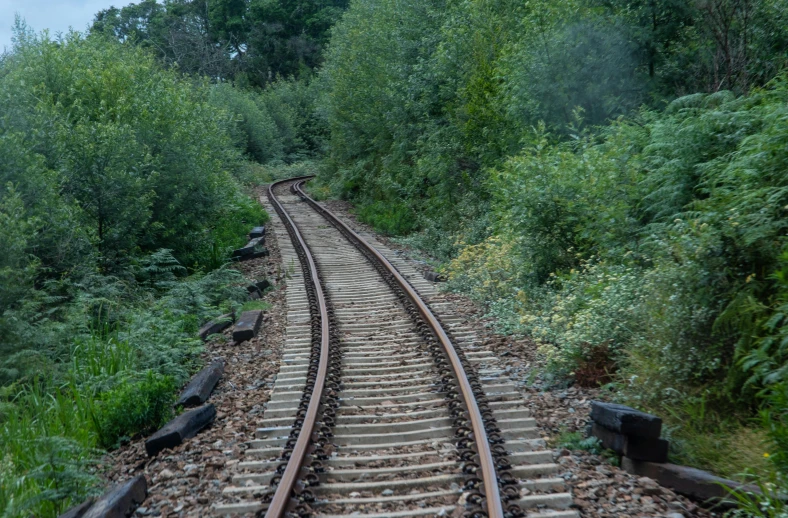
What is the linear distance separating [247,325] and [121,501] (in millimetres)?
5051

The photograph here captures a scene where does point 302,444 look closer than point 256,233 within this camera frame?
Yes

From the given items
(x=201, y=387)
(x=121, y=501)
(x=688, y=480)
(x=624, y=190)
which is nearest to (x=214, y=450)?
(x=121, y=501)

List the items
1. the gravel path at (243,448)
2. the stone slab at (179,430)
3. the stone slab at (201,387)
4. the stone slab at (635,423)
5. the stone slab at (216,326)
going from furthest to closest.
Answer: the stone slab at (216,326) < the stone slab at (201,387) < the stone slab at (179,430) < the stone slab at (635,423) < the gravel path at (243,448)

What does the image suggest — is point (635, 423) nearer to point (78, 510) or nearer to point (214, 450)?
point (214, 450)

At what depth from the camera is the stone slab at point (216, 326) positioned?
9.97 metres

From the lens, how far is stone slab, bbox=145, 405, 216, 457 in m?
6.02

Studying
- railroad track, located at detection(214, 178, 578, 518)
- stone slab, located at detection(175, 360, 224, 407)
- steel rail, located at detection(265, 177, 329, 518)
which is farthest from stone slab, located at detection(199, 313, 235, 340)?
stone slab, located at detection(175, 360, 224, 407)

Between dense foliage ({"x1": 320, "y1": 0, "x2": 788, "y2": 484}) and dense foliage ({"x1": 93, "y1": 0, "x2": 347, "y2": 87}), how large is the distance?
45.2m

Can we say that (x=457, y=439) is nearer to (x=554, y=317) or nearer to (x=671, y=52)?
(x=554, y=317)

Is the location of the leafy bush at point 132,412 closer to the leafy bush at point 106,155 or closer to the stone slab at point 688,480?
the leafy bush at point 106,155

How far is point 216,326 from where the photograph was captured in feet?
33.6

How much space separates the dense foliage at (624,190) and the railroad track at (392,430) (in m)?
1.20

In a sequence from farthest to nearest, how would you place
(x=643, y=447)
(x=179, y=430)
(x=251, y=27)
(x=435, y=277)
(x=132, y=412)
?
1. (x=251, y=27)
2. (x=435, y=277)
3. (x=132, y=412)
4. (x=179, y=430)
5. (x=643, y=447)

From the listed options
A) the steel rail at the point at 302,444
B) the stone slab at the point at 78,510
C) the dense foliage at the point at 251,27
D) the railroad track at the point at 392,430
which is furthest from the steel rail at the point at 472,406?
the dense foliage at the point at 251,27
